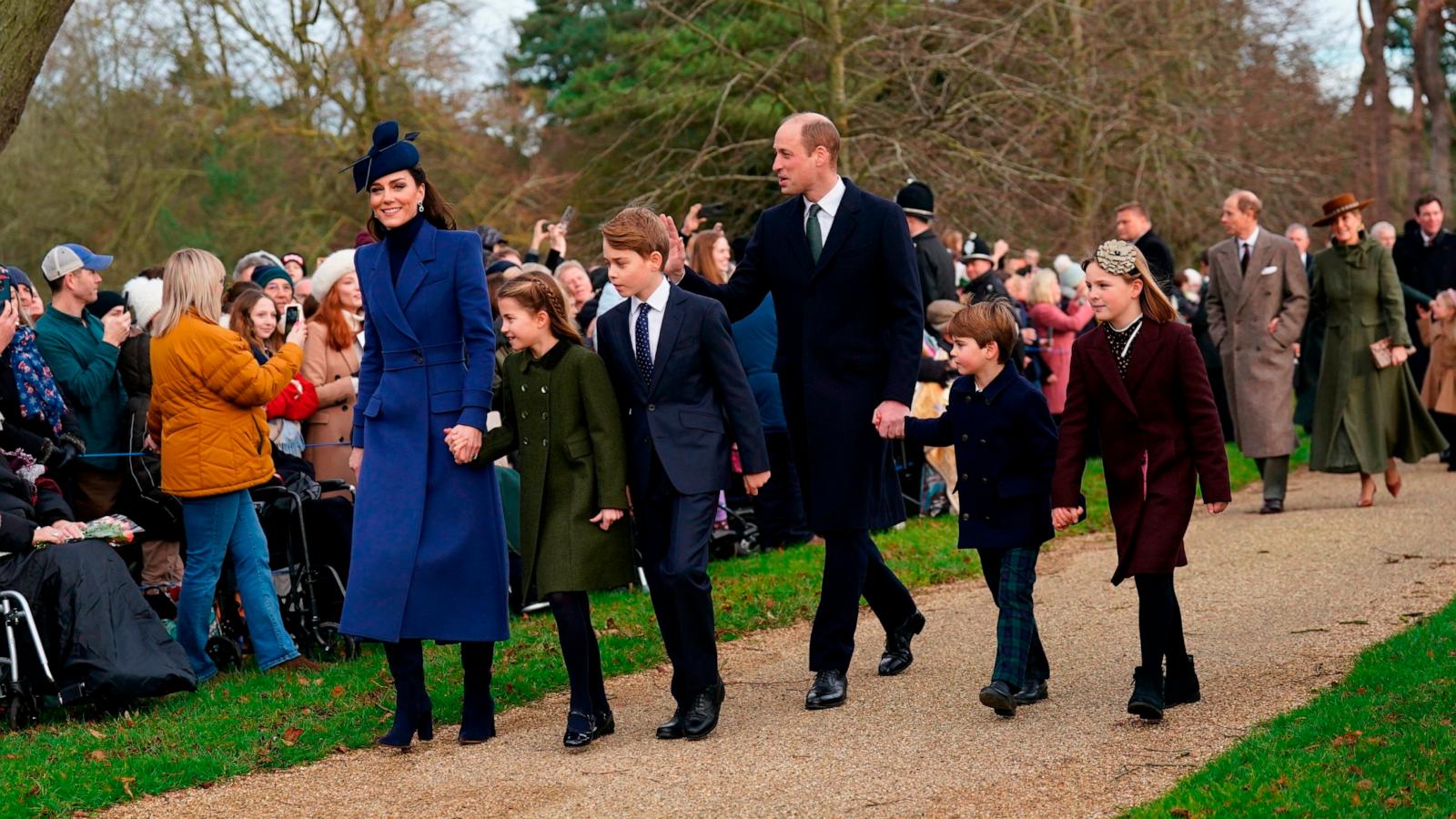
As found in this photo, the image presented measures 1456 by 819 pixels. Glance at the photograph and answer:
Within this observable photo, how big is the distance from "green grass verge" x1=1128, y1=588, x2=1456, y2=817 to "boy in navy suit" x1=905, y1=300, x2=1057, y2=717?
40.6 inches

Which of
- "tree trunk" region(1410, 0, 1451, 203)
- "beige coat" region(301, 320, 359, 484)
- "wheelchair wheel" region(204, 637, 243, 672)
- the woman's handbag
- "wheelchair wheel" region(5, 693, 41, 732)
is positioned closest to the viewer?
"wheelchair wheel" region(5, 693, 41, 732)

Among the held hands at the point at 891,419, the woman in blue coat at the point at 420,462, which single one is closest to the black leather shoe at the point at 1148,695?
the held hands at the point at 891,419

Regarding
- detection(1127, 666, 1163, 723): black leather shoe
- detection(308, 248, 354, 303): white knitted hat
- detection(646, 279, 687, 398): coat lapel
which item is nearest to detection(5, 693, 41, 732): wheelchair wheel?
detection(646, 279, 687, 398): coat lapel

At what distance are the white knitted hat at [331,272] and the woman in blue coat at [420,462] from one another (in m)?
3.48

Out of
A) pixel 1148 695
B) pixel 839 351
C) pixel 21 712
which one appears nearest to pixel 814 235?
pixel 839 351

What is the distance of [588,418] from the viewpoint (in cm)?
652

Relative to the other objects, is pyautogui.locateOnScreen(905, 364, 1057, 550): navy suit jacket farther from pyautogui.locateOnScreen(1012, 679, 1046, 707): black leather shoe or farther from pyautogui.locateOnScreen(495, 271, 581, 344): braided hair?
pyautogui.locateOnScreen(495, 271, 581, 344): braided hair

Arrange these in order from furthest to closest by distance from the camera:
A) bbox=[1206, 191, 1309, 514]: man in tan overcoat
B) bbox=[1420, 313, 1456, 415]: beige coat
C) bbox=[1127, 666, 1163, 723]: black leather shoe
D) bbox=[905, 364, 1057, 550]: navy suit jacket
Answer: bbox=[1420, 313, 1456, 415]: beige coat < bbox=[1206, 191, 1309, 514]: man in tan overcoat < bbox=[905, 364, 1057, 550]: navy suit jacket < bbox=[1127, 666, 1163, 723]: black leather shoe

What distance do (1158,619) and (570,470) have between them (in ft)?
7.36

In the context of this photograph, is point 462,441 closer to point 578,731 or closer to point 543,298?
point 543,298

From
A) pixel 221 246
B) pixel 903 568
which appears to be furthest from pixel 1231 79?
pixel 903 568

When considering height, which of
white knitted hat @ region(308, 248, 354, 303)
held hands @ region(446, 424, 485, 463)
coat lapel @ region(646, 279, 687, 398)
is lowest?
held hands @ region(446, 424, 485, 463)

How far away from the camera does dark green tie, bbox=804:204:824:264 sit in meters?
6.97

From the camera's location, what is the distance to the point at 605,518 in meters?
6.44
